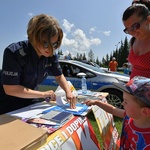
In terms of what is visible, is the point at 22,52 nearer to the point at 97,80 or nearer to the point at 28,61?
the point at 28,61

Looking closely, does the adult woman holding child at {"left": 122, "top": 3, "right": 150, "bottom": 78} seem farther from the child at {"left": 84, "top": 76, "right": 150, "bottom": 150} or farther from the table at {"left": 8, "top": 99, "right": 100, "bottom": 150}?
the table at {"left": 8, "top": 99, "right": 100, "bottom": 150}

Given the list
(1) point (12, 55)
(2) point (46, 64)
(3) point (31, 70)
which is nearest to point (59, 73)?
(2) point (46, 64)

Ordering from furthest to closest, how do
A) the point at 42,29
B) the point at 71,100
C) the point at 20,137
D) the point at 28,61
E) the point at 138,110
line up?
the point at 71,100
the point at 28,61
the point at 42,29
the point at 138,110
the point at 20,137

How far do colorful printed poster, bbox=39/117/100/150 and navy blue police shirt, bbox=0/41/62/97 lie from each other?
0.48 meters

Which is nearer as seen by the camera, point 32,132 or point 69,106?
point 32,132

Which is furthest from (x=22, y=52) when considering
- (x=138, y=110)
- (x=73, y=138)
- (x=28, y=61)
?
(x=138, y=110)

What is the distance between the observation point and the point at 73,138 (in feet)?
4.08

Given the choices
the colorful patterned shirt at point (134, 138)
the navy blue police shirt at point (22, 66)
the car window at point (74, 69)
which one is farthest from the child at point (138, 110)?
the car window at point (74, 69)

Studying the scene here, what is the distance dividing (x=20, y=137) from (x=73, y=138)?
42 centimetres

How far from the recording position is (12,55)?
1357 mm

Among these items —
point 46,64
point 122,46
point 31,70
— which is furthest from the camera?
point 122,46

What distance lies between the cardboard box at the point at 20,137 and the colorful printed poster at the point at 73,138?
0.20 ft

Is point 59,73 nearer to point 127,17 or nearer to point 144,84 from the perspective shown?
point 127,17

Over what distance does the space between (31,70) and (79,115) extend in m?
0.54
